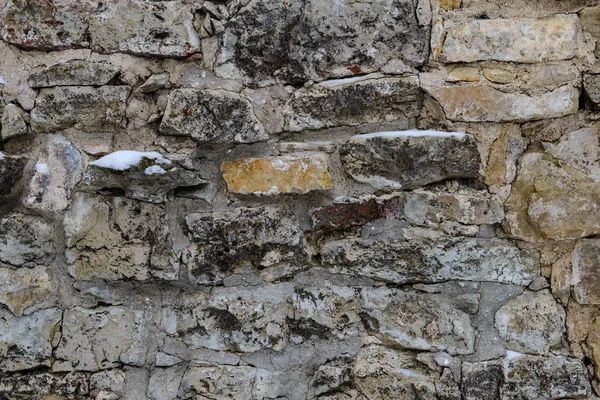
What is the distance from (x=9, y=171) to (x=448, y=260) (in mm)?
1067

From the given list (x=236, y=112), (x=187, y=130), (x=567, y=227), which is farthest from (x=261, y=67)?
(x=567, y=227)

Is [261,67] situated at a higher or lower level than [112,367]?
higher

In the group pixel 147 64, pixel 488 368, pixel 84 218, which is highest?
pixel 147 64

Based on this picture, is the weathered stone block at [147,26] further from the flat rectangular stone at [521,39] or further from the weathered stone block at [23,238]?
the flat rectangular stone at [521,39]

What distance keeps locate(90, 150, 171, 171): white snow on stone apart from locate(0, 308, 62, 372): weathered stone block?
401 millimetres

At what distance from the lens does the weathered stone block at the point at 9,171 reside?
4.15ft

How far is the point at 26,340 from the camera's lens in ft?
4.30

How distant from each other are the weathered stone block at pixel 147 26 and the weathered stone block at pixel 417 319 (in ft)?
2.49

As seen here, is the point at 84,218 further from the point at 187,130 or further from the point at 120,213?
the point at 187,130

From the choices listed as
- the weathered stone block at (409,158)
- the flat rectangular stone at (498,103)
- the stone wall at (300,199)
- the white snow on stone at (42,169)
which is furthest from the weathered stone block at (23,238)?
the flat rectangular stone at (498,103)

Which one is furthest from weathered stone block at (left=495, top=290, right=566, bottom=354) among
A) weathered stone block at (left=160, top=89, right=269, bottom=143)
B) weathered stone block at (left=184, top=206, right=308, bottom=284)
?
weathered stone block at (left=160, top=89, right=269, bottom=143)

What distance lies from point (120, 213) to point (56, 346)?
37 cm

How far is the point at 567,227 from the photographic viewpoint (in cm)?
121

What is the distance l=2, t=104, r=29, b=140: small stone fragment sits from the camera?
1270mm
